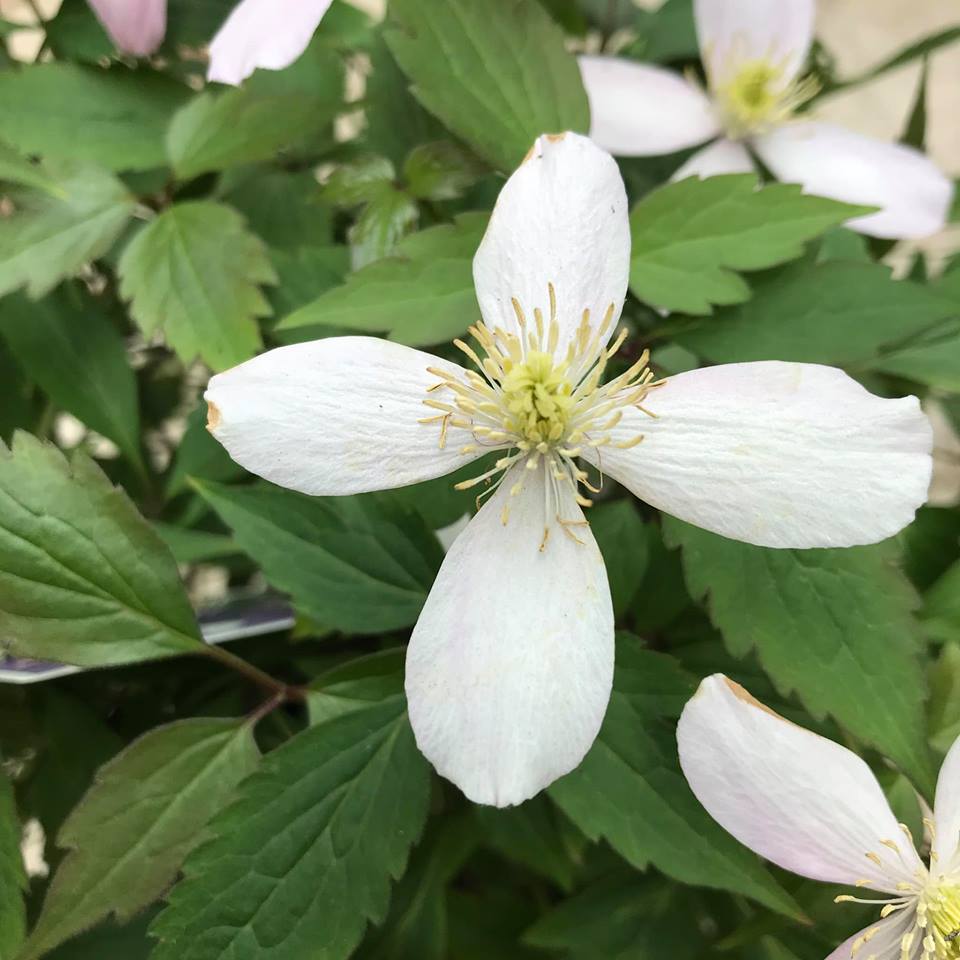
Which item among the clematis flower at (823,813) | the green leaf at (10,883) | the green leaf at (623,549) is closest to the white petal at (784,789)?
the clematis flower at (823,813)

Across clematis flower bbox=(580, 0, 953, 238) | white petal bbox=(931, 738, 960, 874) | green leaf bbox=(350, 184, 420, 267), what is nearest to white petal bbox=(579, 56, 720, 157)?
clematis flower bbox=(580, 0, 953, 238)

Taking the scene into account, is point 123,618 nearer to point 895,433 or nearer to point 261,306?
point 261,306

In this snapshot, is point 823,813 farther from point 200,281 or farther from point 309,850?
point 200,281

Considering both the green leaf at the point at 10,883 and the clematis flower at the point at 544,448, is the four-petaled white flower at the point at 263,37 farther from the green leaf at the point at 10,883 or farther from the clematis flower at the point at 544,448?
the green leaf at the point at 10,883

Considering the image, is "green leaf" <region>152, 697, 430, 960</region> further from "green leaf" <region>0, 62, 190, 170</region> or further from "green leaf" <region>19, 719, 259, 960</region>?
"green leaf" <region>0, 62, 190, 170</region>

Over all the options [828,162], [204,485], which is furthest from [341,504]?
[828,162]
